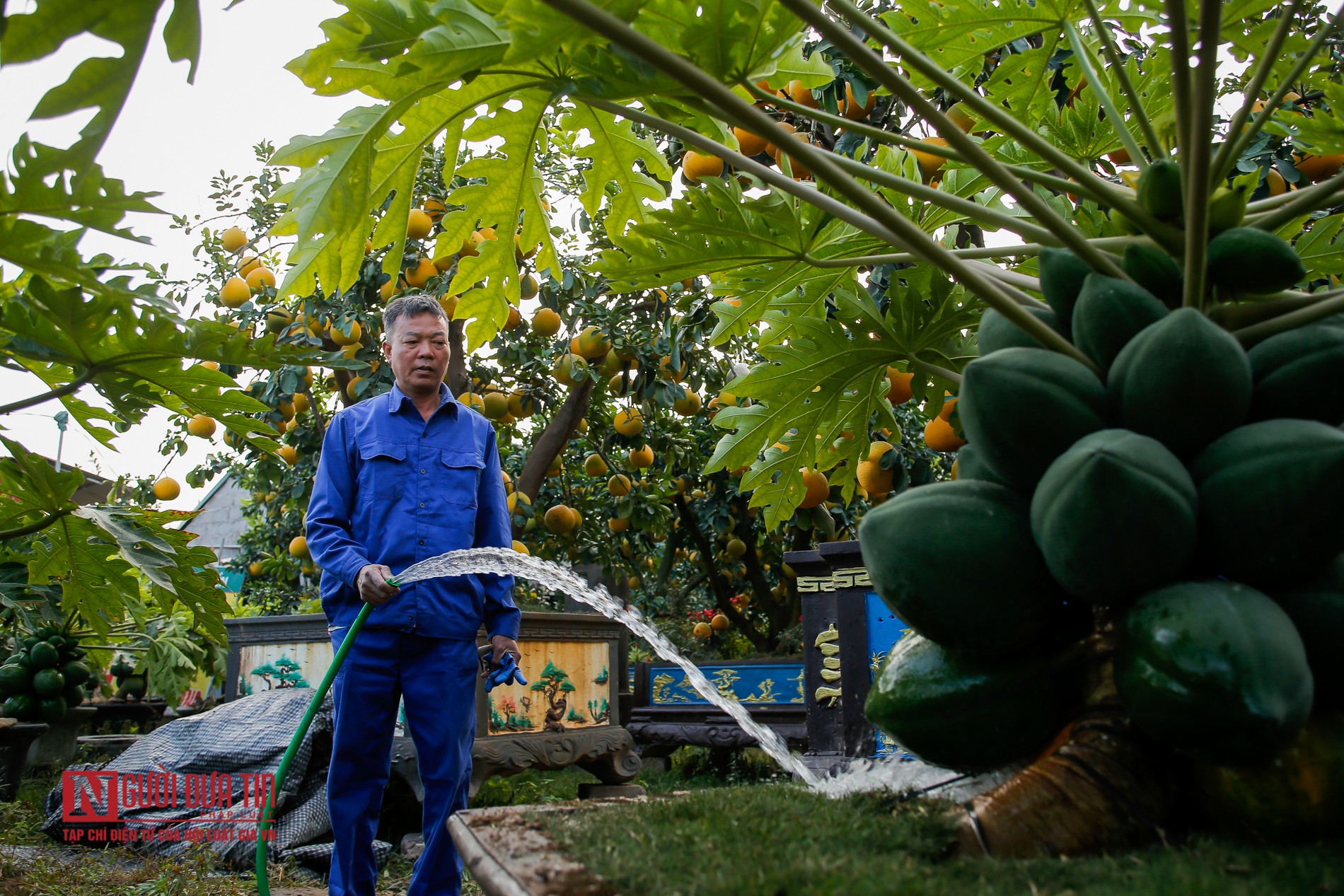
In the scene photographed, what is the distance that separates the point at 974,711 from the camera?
2.65ft

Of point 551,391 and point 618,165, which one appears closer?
point 618,165

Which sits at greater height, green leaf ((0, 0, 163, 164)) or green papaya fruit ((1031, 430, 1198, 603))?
green leaf ((0, 0, 163, 164))

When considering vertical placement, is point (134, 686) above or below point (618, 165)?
below

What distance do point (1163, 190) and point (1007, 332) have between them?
194 millimetres

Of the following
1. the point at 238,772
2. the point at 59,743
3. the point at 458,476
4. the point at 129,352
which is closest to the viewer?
the point at 129,352

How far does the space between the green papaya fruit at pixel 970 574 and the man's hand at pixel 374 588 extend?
196 centimetres

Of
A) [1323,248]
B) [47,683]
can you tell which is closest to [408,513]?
[1323,248]

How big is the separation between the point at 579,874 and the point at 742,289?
1186 mm

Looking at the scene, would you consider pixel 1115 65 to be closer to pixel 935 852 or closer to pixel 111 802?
pixel 935 852

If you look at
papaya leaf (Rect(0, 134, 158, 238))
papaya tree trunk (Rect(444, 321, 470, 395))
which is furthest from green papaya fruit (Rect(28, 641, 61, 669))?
papaya leaf (Rect(0, 134, 158, 238))

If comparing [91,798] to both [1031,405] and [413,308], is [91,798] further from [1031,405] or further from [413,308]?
[1031,405]

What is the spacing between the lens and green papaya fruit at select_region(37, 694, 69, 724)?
530 cm

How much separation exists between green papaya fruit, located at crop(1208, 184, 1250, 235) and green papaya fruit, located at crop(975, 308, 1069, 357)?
16cm

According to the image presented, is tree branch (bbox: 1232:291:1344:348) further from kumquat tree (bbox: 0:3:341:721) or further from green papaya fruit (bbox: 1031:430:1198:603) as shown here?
kumquat tree (bbox: 0:3:341:721)
